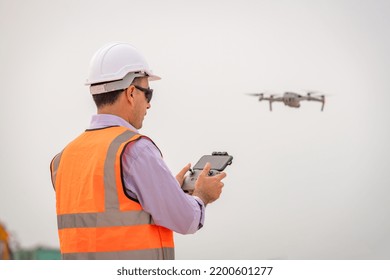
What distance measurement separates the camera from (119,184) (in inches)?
63.4

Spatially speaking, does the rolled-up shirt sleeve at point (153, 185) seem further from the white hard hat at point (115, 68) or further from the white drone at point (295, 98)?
the white drone at point (295, 98)

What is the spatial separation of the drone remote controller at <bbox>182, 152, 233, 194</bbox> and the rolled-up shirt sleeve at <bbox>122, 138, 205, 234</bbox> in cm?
25

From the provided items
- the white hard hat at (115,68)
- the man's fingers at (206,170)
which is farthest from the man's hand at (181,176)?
the white hard hat at (115,68)

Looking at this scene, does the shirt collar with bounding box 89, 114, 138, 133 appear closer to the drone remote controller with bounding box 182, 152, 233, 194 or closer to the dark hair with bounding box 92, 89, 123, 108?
the dark hair with bounding box 92, 89, 123, 108

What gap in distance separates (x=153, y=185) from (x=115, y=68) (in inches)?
16.1

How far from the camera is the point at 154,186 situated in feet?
5.26

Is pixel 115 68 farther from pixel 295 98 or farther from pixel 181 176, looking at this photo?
pixel 295 98

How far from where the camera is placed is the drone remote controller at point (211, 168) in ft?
6.24

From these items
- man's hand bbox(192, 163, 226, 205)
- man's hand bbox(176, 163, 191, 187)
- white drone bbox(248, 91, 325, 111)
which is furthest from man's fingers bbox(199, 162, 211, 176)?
white drone bbox(248, 91, 325, 111)

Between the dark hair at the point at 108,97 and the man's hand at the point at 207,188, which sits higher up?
the dark hair at the point at 108,97

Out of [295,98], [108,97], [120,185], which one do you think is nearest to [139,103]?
[108,97]

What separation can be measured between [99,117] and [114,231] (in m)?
0.36

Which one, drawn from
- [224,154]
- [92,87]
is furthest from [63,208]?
[224,154]
